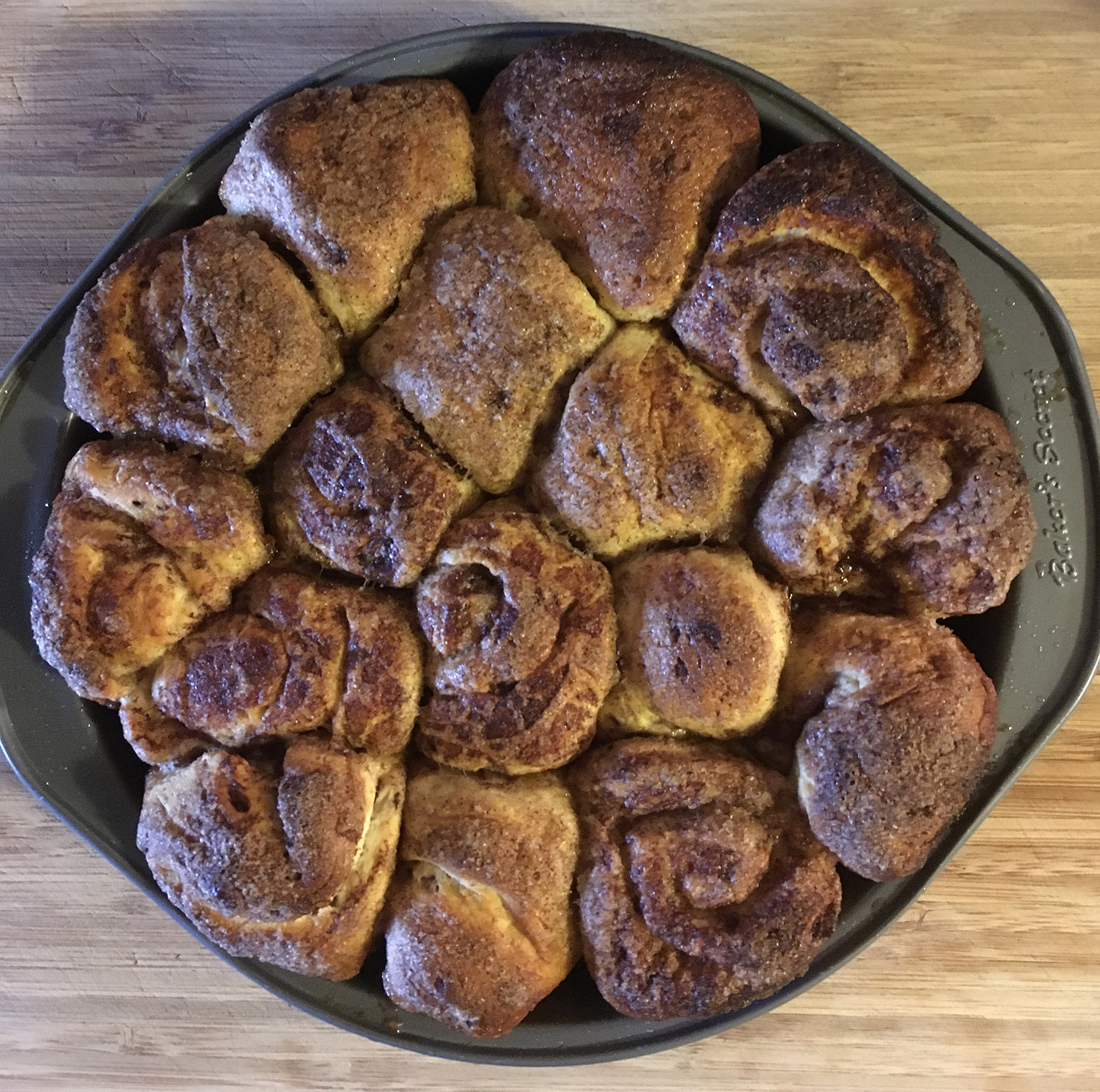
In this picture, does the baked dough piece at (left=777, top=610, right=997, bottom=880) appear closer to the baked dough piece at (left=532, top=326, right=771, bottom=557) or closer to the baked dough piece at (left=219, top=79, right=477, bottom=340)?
the baked dough piece at (left=532, top=326, right=771, bottom=557)

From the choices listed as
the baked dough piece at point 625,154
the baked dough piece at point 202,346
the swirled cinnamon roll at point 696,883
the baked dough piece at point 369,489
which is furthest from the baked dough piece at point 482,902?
the baked dough piece at point 625,154

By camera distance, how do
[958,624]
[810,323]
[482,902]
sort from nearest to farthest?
[810,323]
[482,902]
[958,624]

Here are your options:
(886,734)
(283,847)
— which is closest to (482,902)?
(283,847)

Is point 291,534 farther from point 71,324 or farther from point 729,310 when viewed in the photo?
point 729,310

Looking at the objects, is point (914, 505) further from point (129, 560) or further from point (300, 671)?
point (129, 560)

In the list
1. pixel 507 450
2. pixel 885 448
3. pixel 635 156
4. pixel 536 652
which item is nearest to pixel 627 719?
pixel 536 652

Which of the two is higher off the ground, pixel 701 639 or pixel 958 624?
pixel 701 639
